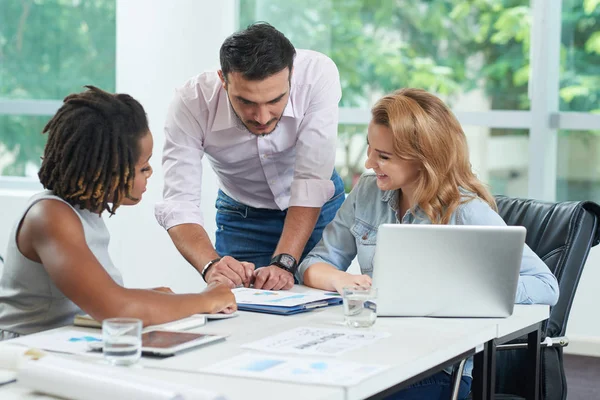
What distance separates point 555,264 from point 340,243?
0.59 metres

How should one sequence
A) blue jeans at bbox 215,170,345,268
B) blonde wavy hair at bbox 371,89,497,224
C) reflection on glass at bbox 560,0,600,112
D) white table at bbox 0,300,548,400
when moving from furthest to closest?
reflection on glass at bbox 560,0,600,112 → blue jeans at bbox 215,170,345,268 → blonde wavy hair at bbox 371,89,497,224 → white table at bbox 0,300,548,400

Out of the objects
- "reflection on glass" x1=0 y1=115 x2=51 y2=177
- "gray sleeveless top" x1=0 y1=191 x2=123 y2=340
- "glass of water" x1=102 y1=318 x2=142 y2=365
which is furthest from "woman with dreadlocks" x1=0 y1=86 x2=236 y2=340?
"reflection on glass" x1=0 y1=115 x2=51 y2=177

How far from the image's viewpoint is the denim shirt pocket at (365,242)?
2395 mm

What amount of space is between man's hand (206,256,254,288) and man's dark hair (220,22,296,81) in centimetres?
51

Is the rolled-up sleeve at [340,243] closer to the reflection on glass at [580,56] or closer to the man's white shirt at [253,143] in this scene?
the man's white shirt at [253,143]

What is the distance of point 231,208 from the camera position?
2943 millimetres

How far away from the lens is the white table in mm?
1382

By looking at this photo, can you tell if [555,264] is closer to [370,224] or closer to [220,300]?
[370,224]

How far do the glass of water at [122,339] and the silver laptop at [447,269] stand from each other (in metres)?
0.60

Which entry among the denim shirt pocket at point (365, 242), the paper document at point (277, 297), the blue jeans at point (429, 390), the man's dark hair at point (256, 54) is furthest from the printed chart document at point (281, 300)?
the man's dark hair at point (256, 54)

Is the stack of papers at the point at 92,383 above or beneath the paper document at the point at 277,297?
beneath

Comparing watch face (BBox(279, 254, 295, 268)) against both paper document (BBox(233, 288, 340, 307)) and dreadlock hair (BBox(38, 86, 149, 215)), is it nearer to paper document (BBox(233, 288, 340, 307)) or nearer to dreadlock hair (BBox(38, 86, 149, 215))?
paper document (BBox(233, 288, 340, 307))

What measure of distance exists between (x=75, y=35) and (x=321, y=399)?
460cm

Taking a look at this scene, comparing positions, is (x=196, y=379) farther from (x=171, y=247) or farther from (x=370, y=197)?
(x=171, y=247)
